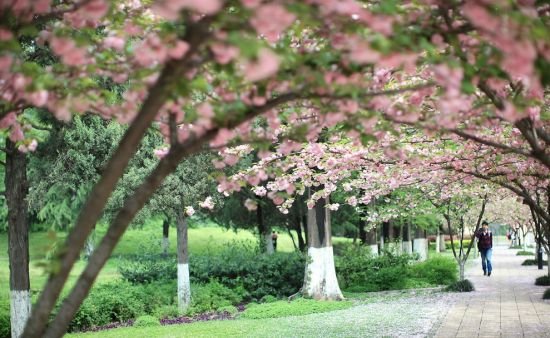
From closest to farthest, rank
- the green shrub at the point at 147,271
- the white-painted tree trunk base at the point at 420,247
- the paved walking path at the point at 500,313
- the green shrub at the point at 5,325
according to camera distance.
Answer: the paved walking path at the point at 500,313
the green shrub at the point at 5,325
the green shrub at the point at 147,271
the white-painted tree trunk base at the point at 420,247

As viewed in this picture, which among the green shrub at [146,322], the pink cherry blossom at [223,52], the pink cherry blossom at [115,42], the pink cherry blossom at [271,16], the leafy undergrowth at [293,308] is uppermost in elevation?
the pink cherry blossom at [115,42]

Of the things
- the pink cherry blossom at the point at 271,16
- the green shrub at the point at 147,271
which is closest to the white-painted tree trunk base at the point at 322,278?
the green shrub at the point at 147,271

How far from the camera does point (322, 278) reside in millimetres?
15664

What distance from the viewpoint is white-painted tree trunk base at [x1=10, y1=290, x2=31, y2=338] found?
1050cm

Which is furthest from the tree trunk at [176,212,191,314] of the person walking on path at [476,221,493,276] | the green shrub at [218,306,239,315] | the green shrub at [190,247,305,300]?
the person walking on path at [476,221,493,276]

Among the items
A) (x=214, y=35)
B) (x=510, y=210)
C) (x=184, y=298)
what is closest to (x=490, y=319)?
(x=184, y=298)

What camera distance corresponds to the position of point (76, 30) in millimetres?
4227

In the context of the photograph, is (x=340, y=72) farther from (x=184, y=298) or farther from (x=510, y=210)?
(x=510, y=210)

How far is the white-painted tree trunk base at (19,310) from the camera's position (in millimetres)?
10500

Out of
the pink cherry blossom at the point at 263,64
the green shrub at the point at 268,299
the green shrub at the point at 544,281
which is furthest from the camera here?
the green shrub at the point at 544,281

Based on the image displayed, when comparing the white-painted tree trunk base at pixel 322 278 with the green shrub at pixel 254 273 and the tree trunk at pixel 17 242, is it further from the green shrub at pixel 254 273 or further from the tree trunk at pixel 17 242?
the tree trunk at pixel 17 242

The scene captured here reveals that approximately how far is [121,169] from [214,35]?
2.86 feet

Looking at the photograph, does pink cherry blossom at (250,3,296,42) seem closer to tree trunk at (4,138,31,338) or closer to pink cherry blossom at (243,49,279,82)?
pink cherry blossom at (243,49,279,82)

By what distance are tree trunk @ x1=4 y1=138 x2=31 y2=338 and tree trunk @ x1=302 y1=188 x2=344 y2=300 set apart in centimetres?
719
